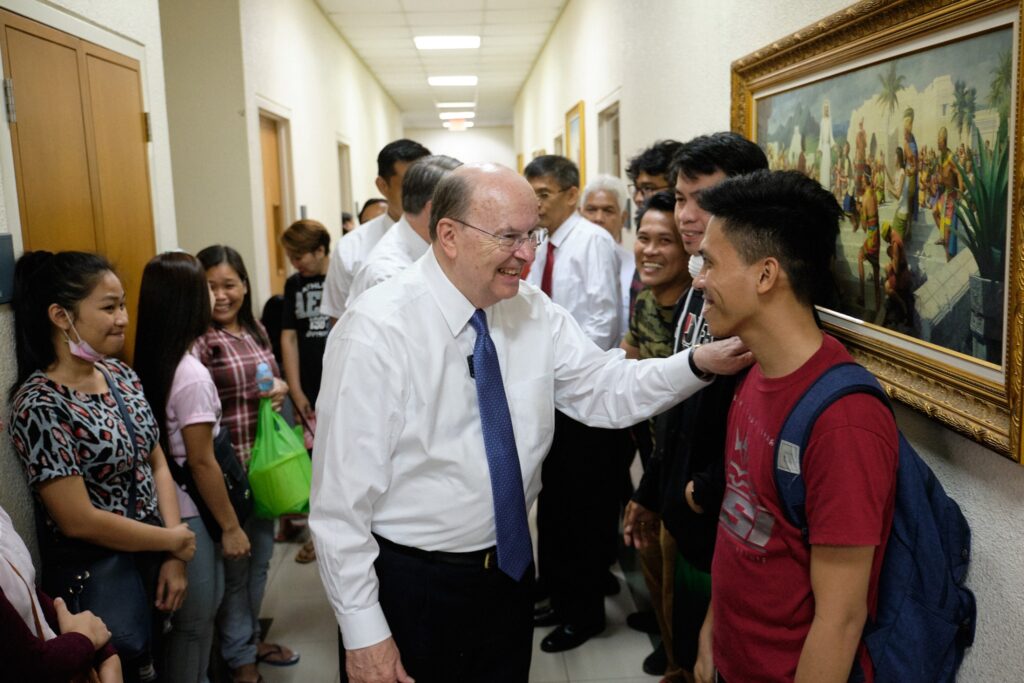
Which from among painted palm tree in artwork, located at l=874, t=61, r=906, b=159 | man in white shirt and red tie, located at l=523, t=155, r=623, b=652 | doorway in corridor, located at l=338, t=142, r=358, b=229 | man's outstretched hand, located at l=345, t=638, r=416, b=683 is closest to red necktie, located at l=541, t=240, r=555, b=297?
man in white shirt and red tie, located at l=523, t=155, r=623, b=652

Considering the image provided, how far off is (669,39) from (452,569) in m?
2.89

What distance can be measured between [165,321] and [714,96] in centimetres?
212

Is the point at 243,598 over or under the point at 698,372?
under

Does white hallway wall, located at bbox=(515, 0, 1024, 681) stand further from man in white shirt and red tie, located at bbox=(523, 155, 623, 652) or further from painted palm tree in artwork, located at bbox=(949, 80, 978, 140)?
man in white shirt and red tie, located at bbox=(523, 155, 623, 652)

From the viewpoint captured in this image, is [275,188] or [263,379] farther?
[275,188]

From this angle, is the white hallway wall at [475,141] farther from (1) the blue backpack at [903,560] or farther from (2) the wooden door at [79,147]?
(1) the blue backpack at [903,560]

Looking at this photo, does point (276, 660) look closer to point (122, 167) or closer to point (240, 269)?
point (240, 269)

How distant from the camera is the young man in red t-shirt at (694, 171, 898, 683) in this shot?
1200mm

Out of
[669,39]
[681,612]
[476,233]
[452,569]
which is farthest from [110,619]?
[669,39]

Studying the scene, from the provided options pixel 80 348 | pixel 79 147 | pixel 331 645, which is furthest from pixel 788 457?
pixel 331 645

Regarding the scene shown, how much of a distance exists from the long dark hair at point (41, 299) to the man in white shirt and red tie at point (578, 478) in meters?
1.71

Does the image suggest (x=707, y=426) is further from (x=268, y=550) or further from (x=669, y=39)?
(x=669, y=39)

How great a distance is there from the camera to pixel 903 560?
1.27 metres

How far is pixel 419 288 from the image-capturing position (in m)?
1.68
